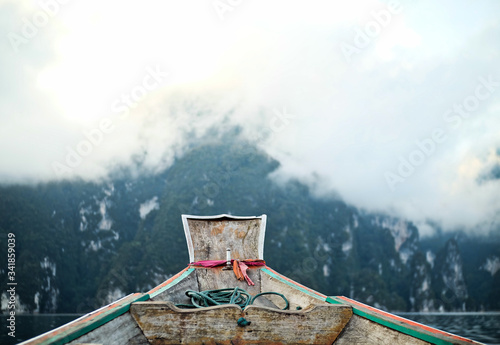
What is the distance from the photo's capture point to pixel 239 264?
9.57 meters

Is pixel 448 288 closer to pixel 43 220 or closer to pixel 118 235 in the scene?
pixel 118 235

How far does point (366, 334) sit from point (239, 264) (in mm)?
4944

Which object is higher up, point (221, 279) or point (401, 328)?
point (221, 279)

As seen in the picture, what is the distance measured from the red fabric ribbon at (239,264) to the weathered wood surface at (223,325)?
170 inches

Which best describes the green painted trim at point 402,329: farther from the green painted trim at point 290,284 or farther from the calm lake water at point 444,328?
the calm lake water at point 444,328

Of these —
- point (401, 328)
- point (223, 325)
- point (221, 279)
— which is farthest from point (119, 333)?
point (221, 279)

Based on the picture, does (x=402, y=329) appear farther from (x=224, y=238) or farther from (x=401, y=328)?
(x=224, y=238)

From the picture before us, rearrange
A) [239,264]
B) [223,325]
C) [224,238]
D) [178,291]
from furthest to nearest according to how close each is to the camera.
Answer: [224,238], [239,264], [178,291], [223,325]

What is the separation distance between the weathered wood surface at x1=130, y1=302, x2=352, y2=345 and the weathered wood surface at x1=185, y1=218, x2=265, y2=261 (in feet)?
18.6

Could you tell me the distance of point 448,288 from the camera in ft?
574

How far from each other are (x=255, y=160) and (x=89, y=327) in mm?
193493

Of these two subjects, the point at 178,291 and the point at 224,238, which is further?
the point at 224,238

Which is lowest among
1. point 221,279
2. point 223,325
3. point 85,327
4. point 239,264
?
point 223,325

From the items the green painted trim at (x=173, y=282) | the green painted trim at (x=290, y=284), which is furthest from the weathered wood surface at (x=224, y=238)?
the green painted trim at (x=173, y=282)
